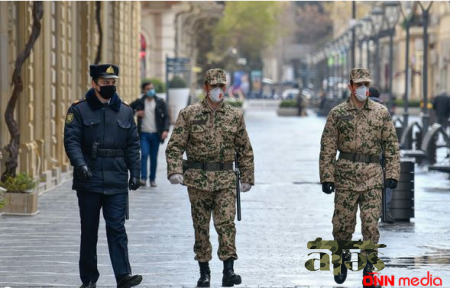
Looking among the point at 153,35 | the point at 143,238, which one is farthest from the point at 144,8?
the point at 143,238

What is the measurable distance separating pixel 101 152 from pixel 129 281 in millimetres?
1056

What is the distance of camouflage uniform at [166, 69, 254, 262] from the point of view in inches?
443

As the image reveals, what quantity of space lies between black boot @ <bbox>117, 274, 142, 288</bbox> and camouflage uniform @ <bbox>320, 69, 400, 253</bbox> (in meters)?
1.81

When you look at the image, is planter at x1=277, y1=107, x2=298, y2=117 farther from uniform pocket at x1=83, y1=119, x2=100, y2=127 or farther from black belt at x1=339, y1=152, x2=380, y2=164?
uniform pocket at x1=83, y1=119, x2=100, y2=127

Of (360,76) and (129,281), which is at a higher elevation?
(360,76)

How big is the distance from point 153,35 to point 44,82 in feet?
118

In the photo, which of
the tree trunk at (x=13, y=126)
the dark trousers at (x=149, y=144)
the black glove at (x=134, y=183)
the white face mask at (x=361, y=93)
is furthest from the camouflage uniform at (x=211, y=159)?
the dark trousers at (x=149, y=144)

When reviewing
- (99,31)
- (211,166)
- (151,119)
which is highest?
(99,31)

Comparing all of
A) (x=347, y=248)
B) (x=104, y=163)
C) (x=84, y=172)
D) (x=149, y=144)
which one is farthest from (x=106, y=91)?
(x=149, y=144)

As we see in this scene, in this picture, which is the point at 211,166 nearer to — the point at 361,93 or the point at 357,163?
the point at 357,163

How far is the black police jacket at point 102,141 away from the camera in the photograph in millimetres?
10789

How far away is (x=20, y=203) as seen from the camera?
17.4m

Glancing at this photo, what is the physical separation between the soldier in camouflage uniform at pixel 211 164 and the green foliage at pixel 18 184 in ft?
20.9

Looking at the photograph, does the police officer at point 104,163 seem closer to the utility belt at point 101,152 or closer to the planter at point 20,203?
the utility belt at point 101,152
